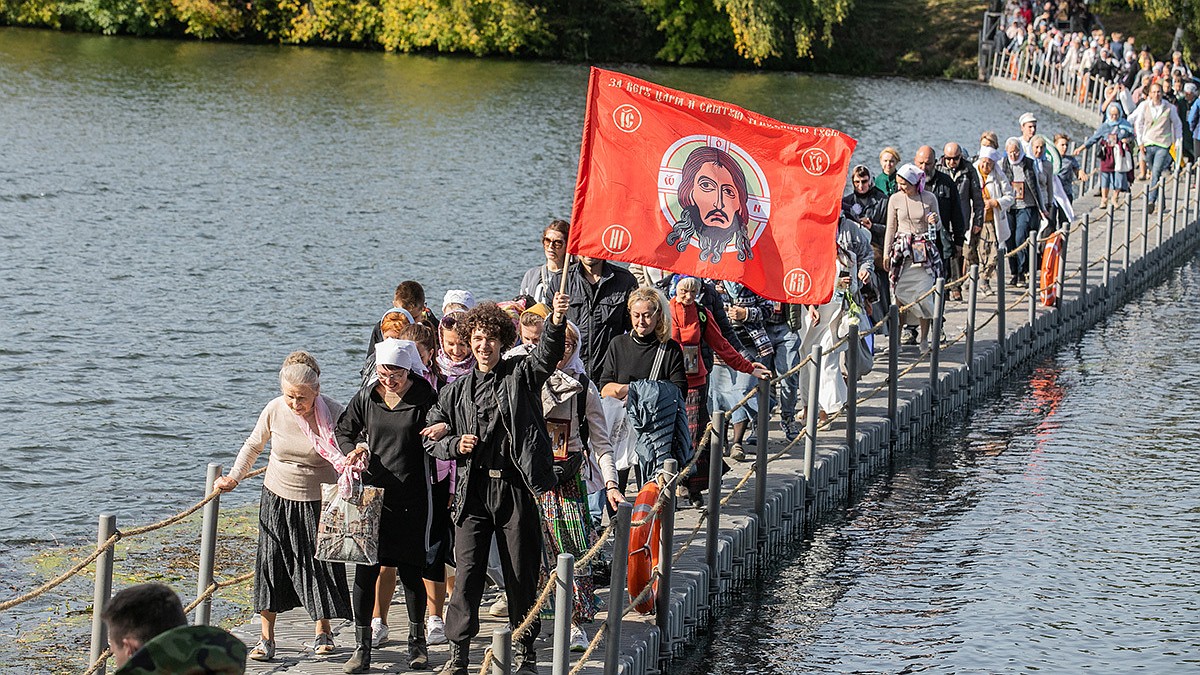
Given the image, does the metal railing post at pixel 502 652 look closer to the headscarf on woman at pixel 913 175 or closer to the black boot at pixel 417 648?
the black boot at pixel 417 648

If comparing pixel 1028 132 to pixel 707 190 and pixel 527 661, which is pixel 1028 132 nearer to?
pixel 707 190

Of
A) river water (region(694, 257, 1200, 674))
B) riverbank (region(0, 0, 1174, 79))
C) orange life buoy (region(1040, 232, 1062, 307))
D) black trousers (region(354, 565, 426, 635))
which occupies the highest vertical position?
riverbank (region(0, 0, 1174, 79))

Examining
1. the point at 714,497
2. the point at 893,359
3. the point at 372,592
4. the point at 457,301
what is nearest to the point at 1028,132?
the point at 893,359

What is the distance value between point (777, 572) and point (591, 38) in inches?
2064

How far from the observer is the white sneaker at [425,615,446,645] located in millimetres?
9969

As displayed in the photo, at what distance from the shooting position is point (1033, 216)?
2173 centimetres

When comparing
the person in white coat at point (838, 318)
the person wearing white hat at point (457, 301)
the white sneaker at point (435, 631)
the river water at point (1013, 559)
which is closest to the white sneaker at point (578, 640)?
the white sneaker at point (435, 631)

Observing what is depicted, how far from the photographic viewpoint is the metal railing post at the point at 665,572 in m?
10.1

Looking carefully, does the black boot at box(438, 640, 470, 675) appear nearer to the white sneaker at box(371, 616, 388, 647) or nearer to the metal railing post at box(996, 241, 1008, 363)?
the white sneaker at box(371, 616, 388, 647)

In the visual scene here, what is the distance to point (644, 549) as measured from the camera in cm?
1041

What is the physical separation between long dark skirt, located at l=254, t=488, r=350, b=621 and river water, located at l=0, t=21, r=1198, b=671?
2.60 meters

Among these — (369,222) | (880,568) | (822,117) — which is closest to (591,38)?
(822,117)

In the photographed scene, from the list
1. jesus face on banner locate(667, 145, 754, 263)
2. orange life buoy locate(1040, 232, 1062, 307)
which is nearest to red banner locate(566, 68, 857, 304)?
jesus face on banner locate(667, 145, 754, 263)

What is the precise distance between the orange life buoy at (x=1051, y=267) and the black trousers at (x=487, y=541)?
12.5 metres
